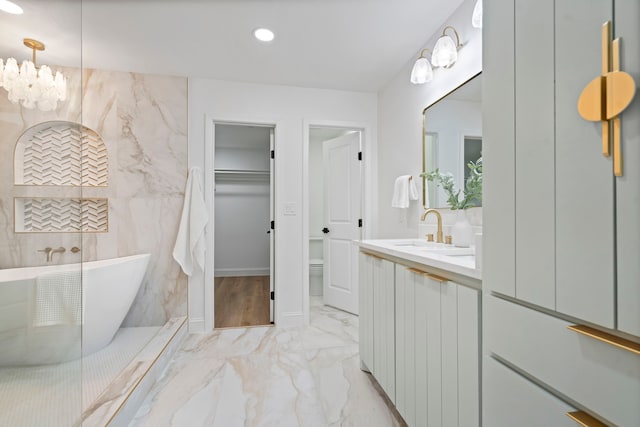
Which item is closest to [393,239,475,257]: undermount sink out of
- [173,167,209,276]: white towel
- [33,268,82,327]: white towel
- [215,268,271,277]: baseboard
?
[33,268,82,327]: white towel

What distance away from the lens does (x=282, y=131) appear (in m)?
2.96

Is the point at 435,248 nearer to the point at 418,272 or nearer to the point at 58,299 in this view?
the point at 418,272

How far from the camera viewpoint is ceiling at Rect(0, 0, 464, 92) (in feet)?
6.07

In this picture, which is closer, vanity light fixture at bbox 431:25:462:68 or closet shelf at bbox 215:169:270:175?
vanity light fixture at bbox 431:25:462:68

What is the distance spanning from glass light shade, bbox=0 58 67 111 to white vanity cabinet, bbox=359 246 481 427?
1.55 metres

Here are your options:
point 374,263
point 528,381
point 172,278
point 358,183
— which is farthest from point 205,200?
point 528,381

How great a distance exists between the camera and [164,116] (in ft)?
9.02

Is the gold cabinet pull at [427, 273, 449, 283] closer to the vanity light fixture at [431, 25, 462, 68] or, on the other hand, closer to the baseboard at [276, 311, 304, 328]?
the vanity light fixture at [431, 25, 462, 68]

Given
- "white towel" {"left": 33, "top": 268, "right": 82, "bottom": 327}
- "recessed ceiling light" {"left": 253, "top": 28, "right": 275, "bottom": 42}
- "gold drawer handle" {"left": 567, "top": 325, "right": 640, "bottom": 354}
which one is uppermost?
"recessed ceiling light" {"left": 253, "top": 28, "right": 275, "bottom": 42}

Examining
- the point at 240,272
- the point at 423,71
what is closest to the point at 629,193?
the point at 423,71

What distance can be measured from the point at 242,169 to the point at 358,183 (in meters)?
2.56

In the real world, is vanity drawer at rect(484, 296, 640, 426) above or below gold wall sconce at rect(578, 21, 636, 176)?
below

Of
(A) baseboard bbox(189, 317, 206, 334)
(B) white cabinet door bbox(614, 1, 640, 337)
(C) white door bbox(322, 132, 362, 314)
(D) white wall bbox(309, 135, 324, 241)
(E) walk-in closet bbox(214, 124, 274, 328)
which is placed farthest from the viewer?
(E) walk-in closet bbox(214, 124, 274, 328)

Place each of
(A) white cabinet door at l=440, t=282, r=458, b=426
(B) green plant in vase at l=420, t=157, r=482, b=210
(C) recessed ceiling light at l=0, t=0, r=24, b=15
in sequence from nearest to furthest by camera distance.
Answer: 1. (C) recessed ceiling light at l=0, t=0, r=24, b=15
2. (A) white cabinet door at l=440, t=282, r=458, b=426
3. (B) green plant in vase at l=420, t=157, r=482, b=210
